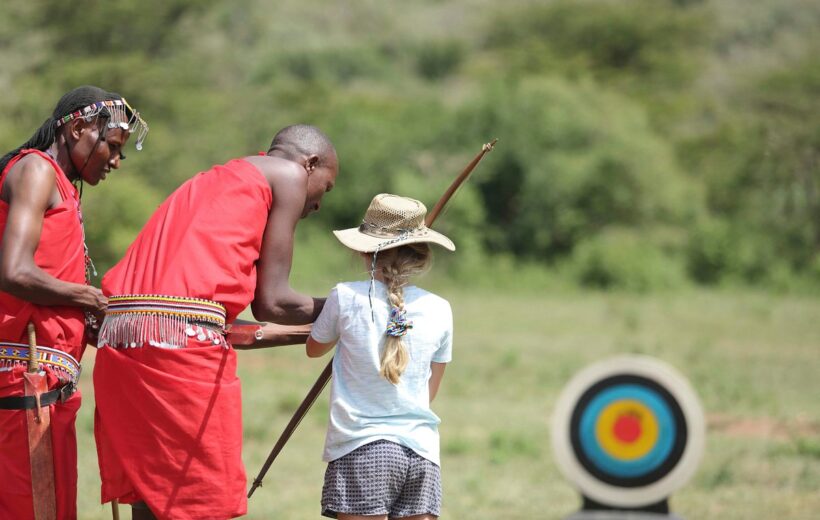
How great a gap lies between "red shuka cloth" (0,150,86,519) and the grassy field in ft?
7.42

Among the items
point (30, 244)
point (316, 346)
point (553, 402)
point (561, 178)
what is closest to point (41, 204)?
point (30, 244)

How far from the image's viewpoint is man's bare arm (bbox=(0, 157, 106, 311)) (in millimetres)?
3098

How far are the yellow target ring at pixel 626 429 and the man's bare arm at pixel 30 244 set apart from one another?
1.59 m

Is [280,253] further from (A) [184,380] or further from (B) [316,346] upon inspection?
(A) [184,380]

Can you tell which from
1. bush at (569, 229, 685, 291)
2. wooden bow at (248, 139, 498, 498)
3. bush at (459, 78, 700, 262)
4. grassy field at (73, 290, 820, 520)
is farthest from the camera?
bush at (459, 78, 700, 262)

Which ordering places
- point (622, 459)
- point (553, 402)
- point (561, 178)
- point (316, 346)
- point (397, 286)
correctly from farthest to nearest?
1. point (561, 178)
2. point (553, 402)
3. point (316, 346)
4. point (397, 286)
5. point (622, 459)

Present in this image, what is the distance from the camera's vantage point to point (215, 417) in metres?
3.18

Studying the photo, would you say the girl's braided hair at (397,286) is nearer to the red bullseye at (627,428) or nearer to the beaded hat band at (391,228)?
the beaded hat band at (391,228)

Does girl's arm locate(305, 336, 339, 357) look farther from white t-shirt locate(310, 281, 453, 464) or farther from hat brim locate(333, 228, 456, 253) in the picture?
hat brim locate(333, 228, 456, 253)

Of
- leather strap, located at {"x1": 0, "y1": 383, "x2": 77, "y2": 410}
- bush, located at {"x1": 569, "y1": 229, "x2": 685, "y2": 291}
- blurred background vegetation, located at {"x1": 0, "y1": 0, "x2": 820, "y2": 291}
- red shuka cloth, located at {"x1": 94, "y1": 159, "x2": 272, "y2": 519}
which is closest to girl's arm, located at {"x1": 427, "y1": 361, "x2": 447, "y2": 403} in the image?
red shuka cloth, located at {"x1": 94, "y1": 159, "x2": 272, "y2": 519}

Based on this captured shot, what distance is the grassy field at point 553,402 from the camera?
239 inches

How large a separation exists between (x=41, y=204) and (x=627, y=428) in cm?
176

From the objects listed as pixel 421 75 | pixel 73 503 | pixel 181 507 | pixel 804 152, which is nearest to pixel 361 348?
pixel 181 507

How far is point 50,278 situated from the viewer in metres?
3.17
